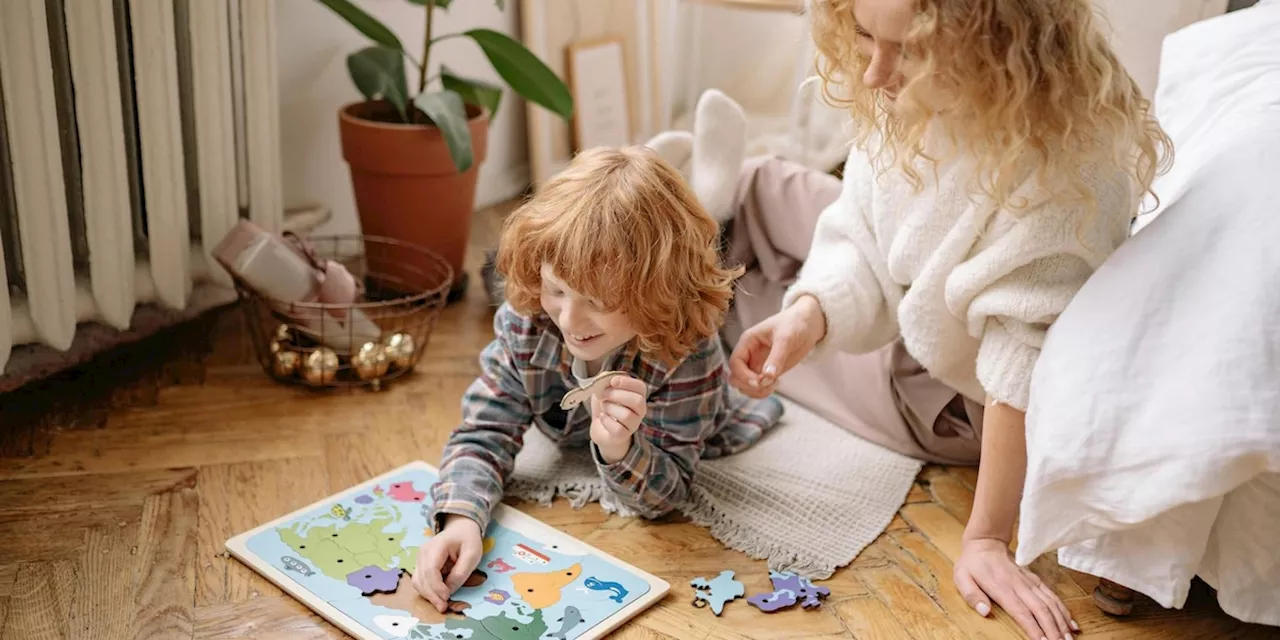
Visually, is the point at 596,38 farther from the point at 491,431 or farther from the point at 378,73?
the point at 491,431

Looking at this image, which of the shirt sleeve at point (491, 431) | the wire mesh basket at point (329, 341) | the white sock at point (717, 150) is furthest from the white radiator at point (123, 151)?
the white sock at point (717, 150)

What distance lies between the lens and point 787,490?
130 centimetres

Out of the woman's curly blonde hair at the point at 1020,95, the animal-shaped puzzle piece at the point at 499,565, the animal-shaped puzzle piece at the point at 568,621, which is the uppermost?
the woman's curly blonde hair at the point at 1020,95

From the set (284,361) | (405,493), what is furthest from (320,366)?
(405,493)

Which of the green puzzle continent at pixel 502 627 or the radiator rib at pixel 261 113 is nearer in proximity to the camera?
the green puzzle continent at pixel 502 627

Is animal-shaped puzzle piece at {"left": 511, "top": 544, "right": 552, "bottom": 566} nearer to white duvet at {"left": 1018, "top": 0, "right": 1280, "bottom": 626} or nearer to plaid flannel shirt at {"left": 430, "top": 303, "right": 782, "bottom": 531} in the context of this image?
plaid flannel shirt at {"left": 430, "top": 303, "right": 782, "bottom": 531}

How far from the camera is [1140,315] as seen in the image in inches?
38.9

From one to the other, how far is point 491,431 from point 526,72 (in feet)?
2.27

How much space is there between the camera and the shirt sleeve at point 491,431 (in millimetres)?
1187

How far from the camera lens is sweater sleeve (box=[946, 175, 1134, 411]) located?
1054 mm

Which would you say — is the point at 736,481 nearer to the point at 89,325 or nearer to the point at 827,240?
the point at 827,240

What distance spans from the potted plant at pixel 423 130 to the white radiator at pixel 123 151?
0.16 meters

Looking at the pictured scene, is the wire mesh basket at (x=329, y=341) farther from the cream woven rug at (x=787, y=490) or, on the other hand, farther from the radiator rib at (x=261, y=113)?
the cream woven rug at (x=787, y=490)

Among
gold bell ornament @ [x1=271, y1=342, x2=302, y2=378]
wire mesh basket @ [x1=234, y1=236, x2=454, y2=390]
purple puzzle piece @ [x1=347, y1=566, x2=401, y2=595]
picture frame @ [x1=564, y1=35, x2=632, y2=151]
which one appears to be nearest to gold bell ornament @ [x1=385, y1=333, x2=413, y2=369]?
wire mesh basket @ [x1=234, y1=236, x2=454, y2=390]
